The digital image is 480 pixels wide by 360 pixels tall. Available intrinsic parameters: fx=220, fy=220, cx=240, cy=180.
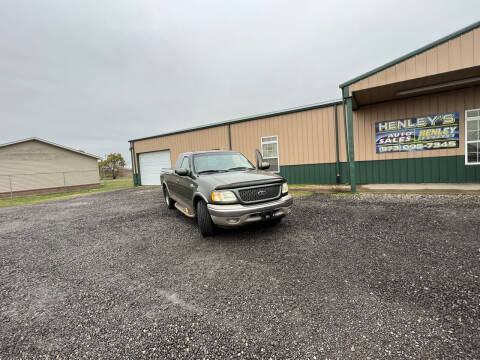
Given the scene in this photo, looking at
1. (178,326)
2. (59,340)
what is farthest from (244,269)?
(59,340)

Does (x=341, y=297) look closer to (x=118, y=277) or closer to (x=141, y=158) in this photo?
(x=118, y=277)

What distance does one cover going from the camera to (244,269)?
3.10m

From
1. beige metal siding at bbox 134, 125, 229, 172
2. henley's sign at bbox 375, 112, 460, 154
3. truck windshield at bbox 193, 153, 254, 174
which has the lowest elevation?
truck windshield at bbox 193, 153, 254, 174

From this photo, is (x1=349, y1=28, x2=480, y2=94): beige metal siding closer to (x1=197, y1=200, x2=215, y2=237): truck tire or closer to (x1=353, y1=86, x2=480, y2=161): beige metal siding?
(x1=353, y1=86, x2=480, y2=161): beige metal siding

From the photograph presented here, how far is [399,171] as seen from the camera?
9422 millimetres

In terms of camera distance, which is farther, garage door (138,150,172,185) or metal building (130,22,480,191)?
garage door (138,150,172,185)

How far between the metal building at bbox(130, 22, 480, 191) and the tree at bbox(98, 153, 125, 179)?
3795cm

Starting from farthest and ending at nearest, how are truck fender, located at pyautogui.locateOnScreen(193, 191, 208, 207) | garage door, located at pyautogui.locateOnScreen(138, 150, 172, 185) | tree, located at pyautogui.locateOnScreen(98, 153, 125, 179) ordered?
1. tree, located at pyautogui.locateOnScreen(98, 153, 125, 179)
2. garage door, located at pyautogui.locateOnScreen(138, 150, 172, 185)
3. truck fender, located at pyautogui.locateOnScreen(193, 191, 208, 207)

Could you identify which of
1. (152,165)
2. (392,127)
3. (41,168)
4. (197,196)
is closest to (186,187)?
(197,196)

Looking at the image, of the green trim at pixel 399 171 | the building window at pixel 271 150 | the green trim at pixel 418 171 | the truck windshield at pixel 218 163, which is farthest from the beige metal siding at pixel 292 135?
the truck windshield at pixel 218 163

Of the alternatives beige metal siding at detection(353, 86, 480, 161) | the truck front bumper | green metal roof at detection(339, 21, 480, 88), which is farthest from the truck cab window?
beige metal siding at detection(353, 86, 480, 161)

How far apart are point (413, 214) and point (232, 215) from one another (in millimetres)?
4454

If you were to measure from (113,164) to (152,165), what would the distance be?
105 feet

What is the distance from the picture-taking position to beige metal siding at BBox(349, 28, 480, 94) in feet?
19.5
